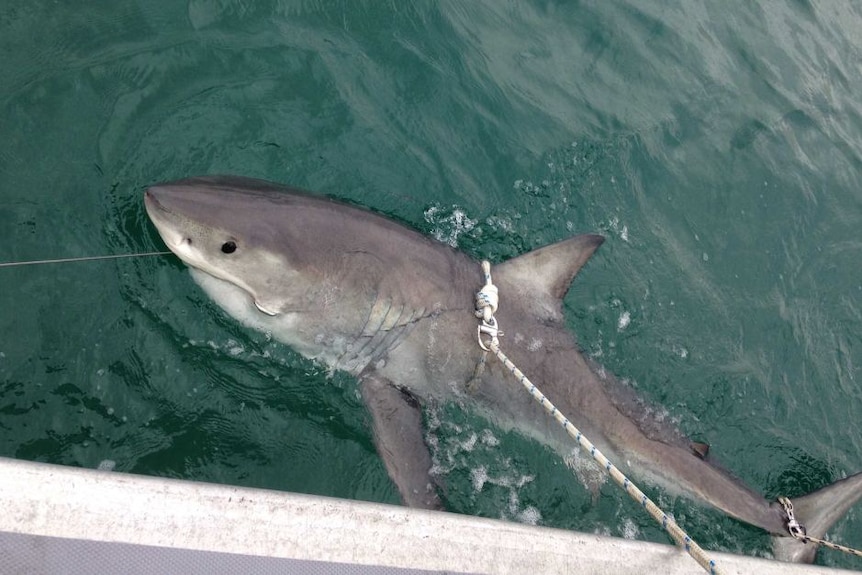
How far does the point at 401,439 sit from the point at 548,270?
1.23 metres

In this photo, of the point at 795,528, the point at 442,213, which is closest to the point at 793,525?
the point at 795,528

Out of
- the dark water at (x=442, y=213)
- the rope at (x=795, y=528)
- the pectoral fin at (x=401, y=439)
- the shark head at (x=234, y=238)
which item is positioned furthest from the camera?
the rope at (x=795, y=528)

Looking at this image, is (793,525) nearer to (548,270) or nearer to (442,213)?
(548,270)

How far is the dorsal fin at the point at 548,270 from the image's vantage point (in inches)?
151

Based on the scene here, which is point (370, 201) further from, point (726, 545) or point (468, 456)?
point (726, 545)

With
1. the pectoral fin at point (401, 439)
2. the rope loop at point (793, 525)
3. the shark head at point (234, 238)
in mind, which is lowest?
the pectoral fin at point (401, 439)

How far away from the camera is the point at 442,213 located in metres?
4.80

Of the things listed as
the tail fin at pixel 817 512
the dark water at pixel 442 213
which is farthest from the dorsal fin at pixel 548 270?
the tail fin at pixel 817 512

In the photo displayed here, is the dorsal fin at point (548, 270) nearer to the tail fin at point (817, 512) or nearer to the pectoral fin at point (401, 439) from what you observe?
the pectoral fin at point (401, 439)

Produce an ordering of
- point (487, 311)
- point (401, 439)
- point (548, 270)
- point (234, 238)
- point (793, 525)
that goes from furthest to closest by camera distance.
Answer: point (793, 525) → point (548, 270) → point (401, 439) → point (487, 311) → point (234, 238)

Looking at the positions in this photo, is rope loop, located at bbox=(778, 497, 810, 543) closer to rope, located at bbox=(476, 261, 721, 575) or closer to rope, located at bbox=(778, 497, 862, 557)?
rope, located at bbox=(778, 497, 862, 557)

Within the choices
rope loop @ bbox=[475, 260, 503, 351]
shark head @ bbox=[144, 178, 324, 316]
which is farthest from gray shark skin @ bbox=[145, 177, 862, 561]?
rope loop @ bbox=[475, 260, 503, 351]

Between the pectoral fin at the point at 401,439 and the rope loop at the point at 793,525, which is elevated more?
the rope loop at the point at 793,525

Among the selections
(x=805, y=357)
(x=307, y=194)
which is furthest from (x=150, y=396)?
(x=805, y=357)
